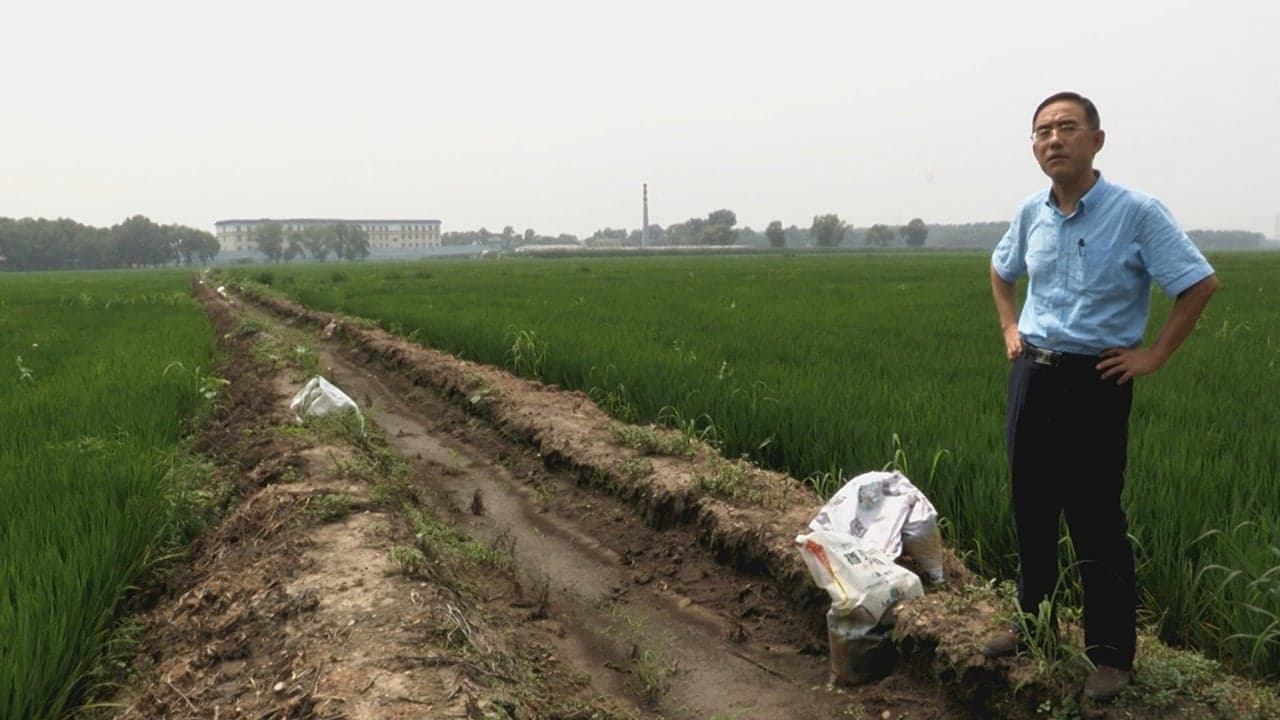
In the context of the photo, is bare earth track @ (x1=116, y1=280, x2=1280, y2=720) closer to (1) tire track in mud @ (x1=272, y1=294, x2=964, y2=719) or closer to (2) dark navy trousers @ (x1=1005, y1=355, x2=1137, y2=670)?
(1) tire track in mud @ (x1=272, y1=294, x2=964, y2=719)

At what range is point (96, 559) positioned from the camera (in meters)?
2.54

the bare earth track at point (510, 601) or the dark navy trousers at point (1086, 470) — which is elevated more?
the dark navy trousers at point (1086, 470)

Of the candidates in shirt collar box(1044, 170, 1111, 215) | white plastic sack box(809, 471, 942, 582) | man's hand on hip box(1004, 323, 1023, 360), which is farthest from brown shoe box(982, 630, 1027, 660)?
shirt collar box(1044, 170, 1111, 215)

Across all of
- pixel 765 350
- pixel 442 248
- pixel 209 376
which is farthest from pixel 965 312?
pixel 442 248

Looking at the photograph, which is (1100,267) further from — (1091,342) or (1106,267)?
(1091,342)

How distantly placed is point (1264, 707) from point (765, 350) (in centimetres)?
482

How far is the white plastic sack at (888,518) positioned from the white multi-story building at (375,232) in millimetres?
121486

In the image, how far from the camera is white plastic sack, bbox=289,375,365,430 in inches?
203

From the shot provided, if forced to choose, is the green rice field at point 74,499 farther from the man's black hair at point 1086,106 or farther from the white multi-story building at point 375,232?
the white multi-story building at point 375,232

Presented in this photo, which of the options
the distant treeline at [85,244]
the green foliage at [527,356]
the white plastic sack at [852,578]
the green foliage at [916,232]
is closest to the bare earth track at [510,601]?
the white plastic sack at [852,578]

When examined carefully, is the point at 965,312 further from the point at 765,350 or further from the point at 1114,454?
the point at 1114,454

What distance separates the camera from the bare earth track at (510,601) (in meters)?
2.20

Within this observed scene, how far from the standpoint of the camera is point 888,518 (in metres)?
2.71

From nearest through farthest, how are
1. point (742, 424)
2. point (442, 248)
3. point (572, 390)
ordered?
1. point (742, 424)
2. point (572, 390)
3. point (442, 248)
